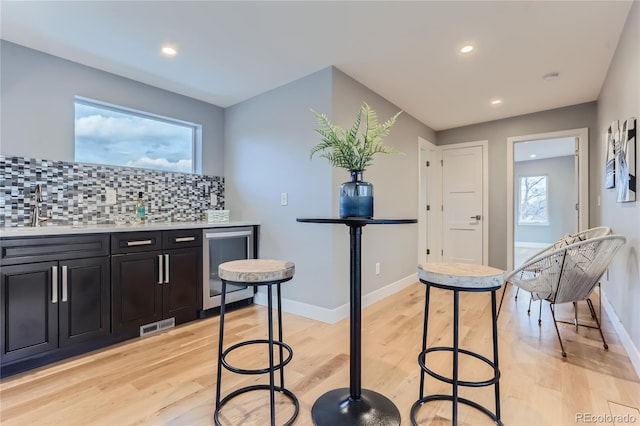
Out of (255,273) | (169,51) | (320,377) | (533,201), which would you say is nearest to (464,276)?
(255,273)

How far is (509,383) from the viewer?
177 cm

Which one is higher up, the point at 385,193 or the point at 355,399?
the point at 385,193

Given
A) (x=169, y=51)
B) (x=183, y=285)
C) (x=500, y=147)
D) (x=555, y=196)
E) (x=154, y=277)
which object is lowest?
(x=183, y=285)

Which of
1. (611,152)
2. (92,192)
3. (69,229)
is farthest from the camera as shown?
(92,192)

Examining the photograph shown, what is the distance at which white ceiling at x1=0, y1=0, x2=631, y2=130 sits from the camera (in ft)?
6.64

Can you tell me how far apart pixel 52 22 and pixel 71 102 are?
0.70 meters

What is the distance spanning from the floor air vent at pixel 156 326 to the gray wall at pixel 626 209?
323cm

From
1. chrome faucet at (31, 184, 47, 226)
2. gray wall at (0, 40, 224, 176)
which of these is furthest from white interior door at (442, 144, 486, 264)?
chrome faucet at (31, 184, 47, 226)

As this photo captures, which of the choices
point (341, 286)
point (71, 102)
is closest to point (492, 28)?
point (341, 286)

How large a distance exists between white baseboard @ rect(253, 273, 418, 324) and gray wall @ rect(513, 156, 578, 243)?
6071mm

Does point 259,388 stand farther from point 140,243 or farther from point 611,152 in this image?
point 611,152

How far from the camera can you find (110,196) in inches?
112

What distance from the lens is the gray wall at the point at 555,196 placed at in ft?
26.0

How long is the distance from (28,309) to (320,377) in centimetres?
184
